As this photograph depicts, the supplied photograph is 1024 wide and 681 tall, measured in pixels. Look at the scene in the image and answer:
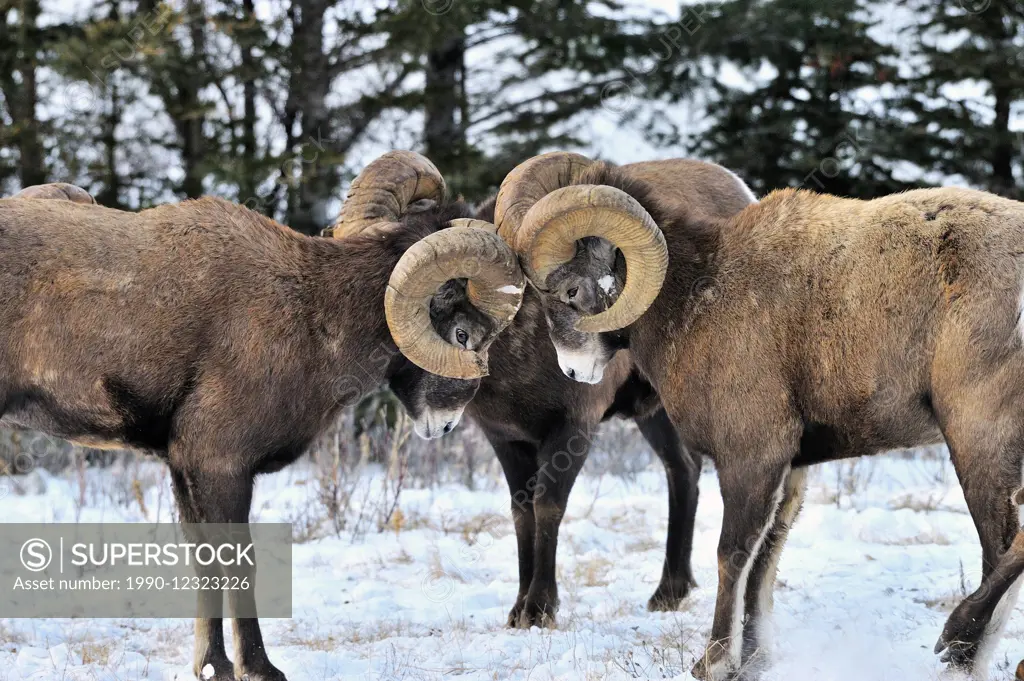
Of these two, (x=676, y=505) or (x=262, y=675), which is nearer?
(x=262, y=675)

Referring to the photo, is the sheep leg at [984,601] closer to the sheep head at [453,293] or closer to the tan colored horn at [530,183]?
the sheep head at [453,293]

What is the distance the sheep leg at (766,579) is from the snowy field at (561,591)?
158 mm

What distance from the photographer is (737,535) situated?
5.27 meters

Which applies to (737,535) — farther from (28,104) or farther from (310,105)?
(28,104)

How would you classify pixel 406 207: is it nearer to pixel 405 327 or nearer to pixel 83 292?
pixel 405 327

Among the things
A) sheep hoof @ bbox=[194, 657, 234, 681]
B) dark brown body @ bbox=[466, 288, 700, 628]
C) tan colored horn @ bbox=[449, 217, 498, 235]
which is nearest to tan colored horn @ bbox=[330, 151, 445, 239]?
tan colored horn @ bbox=[449, 217, 498, 235]

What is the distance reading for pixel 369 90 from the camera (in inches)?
574

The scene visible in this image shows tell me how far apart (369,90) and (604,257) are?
31.4 ft

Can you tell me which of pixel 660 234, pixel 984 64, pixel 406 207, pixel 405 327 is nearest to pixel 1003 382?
pixel 660 234

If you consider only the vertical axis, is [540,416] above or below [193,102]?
below

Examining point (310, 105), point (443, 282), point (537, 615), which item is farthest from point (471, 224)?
point (310, 105)

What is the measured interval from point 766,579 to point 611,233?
206cm

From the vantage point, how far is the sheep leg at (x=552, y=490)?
6840 mm

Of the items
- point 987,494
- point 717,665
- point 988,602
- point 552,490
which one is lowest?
point 717,665
